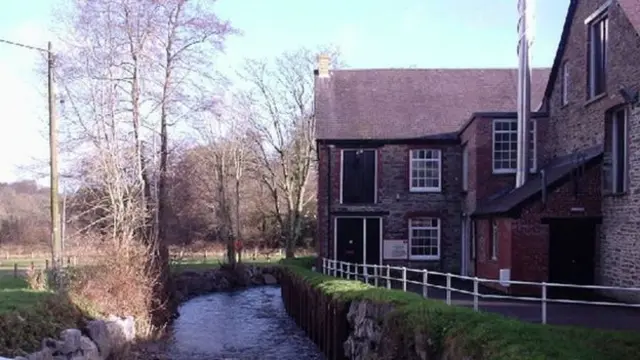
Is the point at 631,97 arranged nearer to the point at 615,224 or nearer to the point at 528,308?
the point at 615,224

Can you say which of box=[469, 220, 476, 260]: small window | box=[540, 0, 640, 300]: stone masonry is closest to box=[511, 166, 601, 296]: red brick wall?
box=[540, 0, 640, 300]: stone masonry

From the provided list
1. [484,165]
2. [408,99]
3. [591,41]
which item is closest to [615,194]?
[591,41]

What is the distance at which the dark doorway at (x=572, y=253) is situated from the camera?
64.0ft

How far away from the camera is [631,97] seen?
16.8 m

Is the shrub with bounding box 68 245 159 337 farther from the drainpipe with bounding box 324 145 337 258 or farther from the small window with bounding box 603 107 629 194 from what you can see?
the small window with bounding box 603 107 629 194

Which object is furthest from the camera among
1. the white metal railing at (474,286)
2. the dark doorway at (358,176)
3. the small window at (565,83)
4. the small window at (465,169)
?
the dark doorway at (358,176)

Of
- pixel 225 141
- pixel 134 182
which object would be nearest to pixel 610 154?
pixel 134 182

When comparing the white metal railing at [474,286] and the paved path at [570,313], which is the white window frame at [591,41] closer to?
the white metal railing at [474,286]

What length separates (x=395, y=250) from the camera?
28.3 m

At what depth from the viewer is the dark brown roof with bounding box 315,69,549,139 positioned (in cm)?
2917

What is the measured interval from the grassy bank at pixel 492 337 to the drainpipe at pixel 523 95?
38.0 ft

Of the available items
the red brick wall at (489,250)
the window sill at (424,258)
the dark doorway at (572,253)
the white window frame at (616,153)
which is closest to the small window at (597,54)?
the white window frame at (616,153)

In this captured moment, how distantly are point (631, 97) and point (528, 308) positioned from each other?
595 cm

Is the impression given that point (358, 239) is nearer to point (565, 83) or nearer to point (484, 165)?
point (484, 165)
